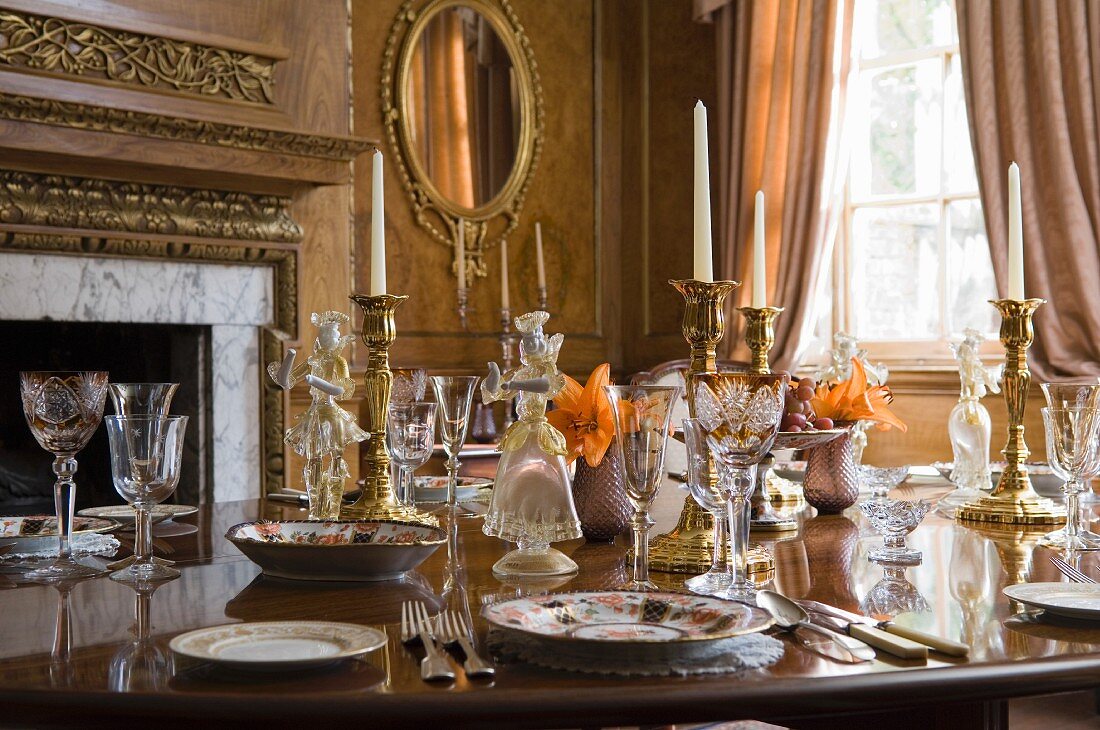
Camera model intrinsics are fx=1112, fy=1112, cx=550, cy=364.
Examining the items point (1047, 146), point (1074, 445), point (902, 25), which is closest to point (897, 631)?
point (1074, 445)

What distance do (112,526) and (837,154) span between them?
3.20 metres

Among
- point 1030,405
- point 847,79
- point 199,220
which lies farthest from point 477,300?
point 1030,405

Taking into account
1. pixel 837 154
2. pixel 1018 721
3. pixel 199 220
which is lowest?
pixel 1018 721

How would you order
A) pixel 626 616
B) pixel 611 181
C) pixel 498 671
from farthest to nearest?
pixel 611 181
pixel 626 616
pixel 498 671

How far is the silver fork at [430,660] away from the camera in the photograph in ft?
2.64

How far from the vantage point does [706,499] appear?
117cm

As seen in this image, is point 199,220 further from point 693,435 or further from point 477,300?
point 693,435

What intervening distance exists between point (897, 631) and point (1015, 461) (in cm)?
91

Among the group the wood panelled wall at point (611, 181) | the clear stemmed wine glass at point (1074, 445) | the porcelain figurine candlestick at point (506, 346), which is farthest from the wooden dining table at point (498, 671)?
the wood panelled wall at point (611, 181)

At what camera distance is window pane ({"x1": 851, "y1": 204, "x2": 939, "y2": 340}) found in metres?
4.04

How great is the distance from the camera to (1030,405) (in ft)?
11.8

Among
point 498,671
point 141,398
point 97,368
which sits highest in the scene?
point 97,368

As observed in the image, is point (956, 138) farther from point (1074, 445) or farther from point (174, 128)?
point (1074, 445)

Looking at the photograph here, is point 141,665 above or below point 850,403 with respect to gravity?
below
